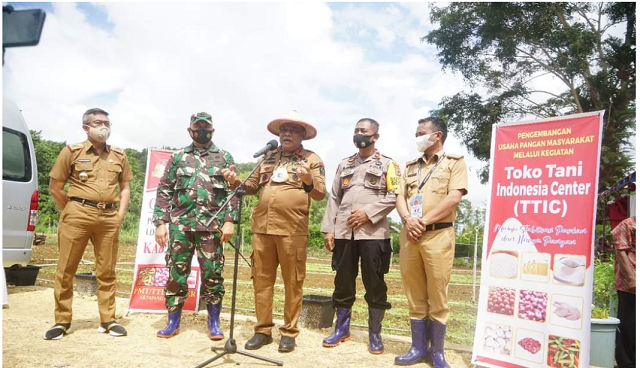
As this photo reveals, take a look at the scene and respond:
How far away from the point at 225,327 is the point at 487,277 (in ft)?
8.65

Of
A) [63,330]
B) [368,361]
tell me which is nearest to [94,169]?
[63,330]

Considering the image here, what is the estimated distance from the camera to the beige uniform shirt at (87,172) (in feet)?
14.1

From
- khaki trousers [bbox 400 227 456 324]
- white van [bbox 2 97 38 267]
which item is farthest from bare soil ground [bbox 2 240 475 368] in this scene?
white van [bbox 2 97 38 267]

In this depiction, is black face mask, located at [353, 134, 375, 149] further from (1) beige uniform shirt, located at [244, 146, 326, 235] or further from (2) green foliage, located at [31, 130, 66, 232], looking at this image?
(2) green foliage, located at [31, 130, 66, 232]

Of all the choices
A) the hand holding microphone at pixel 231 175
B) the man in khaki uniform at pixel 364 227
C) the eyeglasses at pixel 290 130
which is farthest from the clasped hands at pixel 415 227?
the hand holding microphone at pixel 231 175

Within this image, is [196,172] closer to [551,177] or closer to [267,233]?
[267,233]

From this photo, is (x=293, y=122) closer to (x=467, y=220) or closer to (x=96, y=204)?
(x=96, y=204)

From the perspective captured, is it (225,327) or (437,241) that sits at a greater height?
(437,241)

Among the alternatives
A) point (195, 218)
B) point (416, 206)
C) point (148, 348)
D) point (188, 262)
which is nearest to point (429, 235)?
point (416, 206)

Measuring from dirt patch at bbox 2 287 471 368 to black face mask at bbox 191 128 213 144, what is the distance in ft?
6.00

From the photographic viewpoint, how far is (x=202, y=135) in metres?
4.49

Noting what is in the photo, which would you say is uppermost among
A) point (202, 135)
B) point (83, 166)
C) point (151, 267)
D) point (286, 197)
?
point (202, 135)

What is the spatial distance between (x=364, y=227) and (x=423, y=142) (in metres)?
0.88

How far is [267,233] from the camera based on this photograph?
413cm
